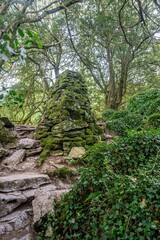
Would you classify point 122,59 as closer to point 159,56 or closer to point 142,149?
point 159,56

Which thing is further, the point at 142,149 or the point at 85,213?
the point at 142,149

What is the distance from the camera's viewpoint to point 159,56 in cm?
912

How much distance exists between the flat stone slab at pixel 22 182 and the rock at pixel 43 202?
0.49 m

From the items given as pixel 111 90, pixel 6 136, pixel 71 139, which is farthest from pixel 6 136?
pixel 111 90

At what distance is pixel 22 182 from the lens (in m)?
2.84

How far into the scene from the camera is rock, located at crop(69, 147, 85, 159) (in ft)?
12.0

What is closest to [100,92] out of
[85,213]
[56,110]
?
[56,110]

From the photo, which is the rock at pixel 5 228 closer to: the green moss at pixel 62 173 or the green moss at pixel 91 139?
the green moss at pixel 62 173

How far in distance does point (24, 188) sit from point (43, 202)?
0.71 meters

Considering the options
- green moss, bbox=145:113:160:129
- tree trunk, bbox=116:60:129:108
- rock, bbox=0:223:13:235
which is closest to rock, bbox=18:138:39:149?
rock, bbox=0:223:13:235

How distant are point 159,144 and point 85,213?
1.25 meters

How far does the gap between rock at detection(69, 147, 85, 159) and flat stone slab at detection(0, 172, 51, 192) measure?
728mm

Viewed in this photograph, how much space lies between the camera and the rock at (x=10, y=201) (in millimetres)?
2381

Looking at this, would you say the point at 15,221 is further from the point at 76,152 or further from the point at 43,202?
the point at 76,152
